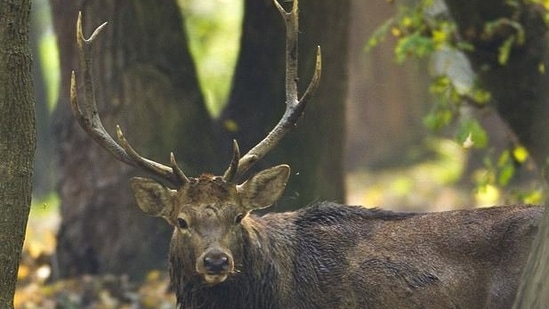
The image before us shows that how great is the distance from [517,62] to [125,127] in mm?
3712

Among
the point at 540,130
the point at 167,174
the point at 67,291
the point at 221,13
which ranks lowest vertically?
the point at 67,291

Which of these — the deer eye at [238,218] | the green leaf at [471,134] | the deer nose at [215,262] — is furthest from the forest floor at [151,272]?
the deer nose at [215,262]

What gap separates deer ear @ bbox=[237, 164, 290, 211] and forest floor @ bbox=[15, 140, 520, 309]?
307 centimetres

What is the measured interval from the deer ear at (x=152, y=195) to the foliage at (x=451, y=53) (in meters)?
3.30

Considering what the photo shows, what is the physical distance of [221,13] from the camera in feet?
84.4

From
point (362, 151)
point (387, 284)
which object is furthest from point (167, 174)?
point (362, 151)

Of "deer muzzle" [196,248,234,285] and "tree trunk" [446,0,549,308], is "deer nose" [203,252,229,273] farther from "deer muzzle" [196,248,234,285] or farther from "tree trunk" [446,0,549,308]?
"tree trunk" [446,0,549,308]

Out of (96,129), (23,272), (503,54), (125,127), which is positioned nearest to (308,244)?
(96,129)

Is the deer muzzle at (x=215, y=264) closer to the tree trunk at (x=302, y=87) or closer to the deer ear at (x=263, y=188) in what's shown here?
the deer ear at (x=263, y=188)

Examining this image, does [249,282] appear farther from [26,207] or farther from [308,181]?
[308,181]

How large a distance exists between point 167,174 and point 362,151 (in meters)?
16.6

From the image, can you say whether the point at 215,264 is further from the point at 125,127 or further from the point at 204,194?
the point at 125,127

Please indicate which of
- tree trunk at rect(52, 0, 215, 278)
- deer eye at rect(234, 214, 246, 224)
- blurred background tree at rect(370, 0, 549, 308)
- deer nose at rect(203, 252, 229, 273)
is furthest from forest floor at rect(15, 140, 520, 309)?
deer nose at rect(203, 252, 229, 273)

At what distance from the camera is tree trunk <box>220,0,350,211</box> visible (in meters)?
12.1
